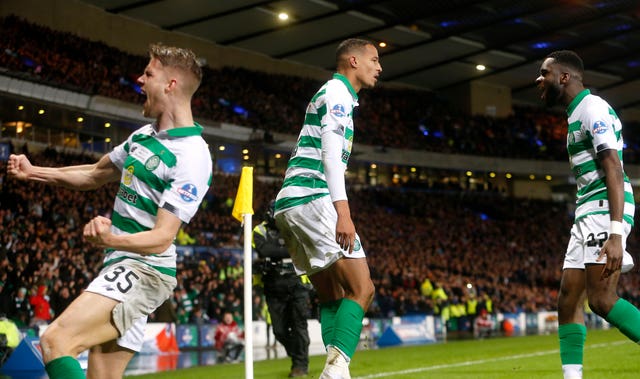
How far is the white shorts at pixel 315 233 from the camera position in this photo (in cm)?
569

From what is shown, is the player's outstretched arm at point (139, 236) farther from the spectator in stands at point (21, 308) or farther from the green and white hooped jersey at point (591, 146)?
the spectator in stands at point (21, 308)

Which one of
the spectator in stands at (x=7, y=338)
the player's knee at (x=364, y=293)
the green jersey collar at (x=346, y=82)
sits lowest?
the spectator in stands at (x=7, y=338)

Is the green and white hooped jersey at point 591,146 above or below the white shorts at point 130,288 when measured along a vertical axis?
above

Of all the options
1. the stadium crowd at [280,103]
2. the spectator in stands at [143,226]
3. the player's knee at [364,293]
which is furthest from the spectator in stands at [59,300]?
the spectator in stands at [143,226]

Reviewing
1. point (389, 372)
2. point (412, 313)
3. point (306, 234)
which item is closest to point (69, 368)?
point (306, 234)

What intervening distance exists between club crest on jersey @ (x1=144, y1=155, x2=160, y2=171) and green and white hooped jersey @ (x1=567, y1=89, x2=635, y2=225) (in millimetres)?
3066

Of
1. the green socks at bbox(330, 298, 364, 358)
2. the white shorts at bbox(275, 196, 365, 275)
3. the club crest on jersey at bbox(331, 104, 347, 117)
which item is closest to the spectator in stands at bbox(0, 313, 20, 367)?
the white shorts at bbox(275, 196, 365, 275)

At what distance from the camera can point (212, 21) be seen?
40.0 meters

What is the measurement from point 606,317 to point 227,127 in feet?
101

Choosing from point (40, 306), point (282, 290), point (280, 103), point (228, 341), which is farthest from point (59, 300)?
point (280, 103)

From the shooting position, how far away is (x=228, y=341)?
55.7 feet

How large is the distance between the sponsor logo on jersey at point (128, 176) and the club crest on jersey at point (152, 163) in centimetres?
12

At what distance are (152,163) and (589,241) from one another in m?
3.09

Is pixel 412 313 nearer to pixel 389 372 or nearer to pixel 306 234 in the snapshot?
pixel 389 372
